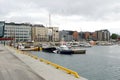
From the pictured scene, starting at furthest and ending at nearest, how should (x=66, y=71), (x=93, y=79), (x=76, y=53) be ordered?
(x=76, y=53) → (x=93, y=79) → (x=66, y=71)

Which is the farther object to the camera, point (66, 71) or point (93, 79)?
point (93, 79)

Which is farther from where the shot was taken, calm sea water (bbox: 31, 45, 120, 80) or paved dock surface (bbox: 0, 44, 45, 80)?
calm sea water (bbox: 31, 45, 120, 80)

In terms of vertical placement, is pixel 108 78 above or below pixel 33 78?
below

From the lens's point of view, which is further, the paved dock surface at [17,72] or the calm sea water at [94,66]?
the calm sea water at [94,66]

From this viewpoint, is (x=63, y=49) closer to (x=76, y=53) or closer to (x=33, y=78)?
(x=76, y=53)

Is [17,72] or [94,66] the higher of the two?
[17,72]

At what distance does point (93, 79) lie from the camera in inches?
1282

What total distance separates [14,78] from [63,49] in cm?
7927

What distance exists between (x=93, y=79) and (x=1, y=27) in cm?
6572

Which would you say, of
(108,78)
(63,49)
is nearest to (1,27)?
(63,49)

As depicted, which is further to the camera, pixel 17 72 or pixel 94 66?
pixel 94 66

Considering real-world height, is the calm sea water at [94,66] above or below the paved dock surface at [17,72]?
below

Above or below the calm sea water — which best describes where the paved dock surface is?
above

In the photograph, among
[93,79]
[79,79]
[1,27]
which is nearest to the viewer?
[79,79]
